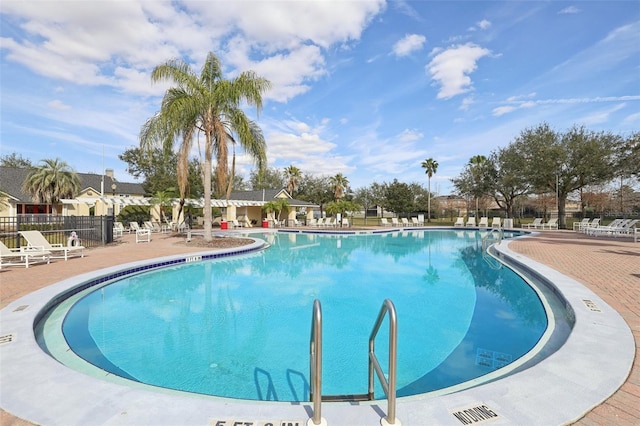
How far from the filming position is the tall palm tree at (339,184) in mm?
42569

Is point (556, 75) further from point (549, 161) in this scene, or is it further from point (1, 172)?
point (1, 172)

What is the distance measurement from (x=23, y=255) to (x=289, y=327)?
857 cm

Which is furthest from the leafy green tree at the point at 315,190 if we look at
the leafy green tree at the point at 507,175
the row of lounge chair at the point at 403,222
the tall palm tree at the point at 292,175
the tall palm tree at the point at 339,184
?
the leafy green tree at the point at 507,175

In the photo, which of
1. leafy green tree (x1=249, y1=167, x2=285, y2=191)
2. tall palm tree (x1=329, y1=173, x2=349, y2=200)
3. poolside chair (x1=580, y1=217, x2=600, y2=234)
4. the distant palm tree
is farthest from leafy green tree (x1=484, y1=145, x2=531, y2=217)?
leafy green tree (x1=249, y1=167, x2=285, y2=191)

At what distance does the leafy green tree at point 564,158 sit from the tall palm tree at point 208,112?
2800cm

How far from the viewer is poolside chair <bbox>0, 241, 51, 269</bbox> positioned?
8727mm

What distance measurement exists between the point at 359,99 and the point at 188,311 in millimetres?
20478

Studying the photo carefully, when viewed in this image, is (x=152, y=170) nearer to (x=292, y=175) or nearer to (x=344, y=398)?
(x=292, y=175)

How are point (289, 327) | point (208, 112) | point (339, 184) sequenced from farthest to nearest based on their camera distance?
point (339, 184) → point (208, 112) → point (289, 327)

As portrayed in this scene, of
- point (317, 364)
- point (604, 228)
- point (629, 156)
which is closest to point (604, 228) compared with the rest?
point (604, 228)

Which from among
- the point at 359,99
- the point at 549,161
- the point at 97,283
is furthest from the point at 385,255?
the point at 549,161

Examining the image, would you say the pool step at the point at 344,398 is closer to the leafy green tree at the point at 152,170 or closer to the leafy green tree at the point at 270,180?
the leafy green tree at the point at 152,170

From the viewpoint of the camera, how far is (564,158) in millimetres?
28375

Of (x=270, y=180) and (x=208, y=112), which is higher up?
(x=270, y=180)
